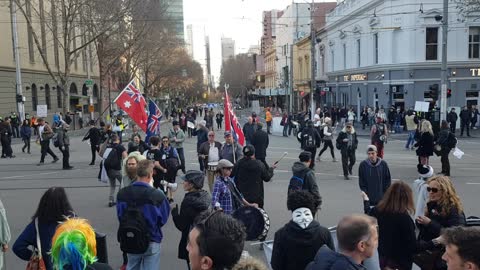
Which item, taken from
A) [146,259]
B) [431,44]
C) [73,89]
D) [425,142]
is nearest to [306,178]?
[146,259]

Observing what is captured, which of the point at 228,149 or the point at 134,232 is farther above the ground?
the point at 228,149

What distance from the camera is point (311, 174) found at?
716 centimetres

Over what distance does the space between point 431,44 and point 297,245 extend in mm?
32168

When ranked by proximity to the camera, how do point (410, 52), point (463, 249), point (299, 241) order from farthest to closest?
point (410, 52) → point (299, 241) → point (463, 249)

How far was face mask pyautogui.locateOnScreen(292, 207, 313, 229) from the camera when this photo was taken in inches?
166

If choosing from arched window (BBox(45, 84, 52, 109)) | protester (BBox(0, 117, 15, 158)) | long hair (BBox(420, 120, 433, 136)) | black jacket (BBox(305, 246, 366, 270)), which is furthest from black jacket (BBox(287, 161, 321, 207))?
arched window (BBox(45, 84, 52, 109))

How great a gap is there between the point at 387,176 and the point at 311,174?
1.32 m

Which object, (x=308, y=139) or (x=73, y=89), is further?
(x=73, y=89)

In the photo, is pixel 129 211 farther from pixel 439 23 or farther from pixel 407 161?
pixel 439 23

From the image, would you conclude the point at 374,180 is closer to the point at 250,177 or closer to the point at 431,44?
the point at 250,177

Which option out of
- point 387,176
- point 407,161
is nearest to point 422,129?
point 407,161

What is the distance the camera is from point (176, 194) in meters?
12.1

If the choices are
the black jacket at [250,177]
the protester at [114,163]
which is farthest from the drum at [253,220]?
the protester at [114,163]

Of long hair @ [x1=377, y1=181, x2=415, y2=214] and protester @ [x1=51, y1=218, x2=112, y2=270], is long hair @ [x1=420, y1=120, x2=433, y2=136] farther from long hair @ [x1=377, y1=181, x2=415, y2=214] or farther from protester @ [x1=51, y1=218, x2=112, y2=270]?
protester @ [x1=51, y1=218, x2=112, y2=270]
